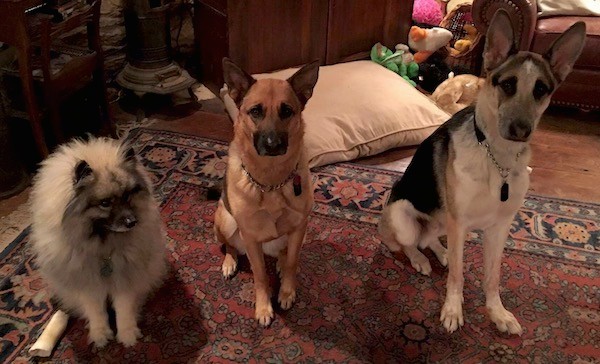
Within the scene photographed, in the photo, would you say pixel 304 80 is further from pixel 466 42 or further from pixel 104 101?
pixel 466 42

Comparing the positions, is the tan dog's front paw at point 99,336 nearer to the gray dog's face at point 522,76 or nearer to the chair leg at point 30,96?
the chair leg at point 30,96

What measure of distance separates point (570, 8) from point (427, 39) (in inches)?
37.6

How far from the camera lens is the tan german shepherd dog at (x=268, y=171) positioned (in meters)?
1.79

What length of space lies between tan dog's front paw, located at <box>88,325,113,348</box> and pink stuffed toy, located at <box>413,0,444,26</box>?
3.33 meters

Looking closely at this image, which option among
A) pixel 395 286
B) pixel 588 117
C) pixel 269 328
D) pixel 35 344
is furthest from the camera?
pixel 588 117

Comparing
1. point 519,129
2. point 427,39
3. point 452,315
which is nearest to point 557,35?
point 427,39

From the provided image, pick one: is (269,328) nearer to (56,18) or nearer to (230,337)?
(230,337)

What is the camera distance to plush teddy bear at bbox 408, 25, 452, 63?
12.8 feet

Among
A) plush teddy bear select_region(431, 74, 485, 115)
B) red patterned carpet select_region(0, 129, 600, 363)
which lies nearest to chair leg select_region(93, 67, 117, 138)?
red patterned carpet select_region(0, 129, 600, 363)

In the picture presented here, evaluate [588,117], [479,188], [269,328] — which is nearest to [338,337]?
[269,328]

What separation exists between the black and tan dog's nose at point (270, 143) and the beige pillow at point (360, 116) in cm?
114

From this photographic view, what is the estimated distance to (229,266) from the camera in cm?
226

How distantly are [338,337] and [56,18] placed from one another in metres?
2.10

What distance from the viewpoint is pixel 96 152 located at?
5.70 feet
